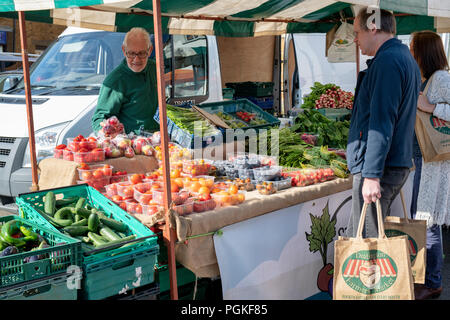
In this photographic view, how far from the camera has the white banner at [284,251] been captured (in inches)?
120

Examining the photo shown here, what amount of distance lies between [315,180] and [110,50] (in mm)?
3619

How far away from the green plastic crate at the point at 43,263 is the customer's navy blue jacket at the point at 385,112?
1.74 metres

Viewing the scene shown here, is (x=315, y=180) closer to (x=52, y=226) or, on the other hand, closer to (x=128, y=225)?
(x=128, y=225)

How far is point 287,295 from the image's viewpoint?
3422 mm

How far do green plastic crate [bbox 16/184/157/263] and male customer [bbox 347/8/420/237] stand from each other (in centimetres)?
137

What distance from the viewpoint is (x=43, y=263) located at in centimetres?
219

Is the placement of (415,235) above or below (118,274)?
below

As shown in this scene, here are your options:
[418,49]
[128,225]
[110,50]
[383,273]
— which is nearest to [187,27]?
[110,50]

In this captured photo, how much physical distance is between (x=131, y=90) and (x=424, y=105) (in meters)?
2.78

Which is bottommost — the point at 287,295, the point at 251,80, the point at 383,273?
the point at 287,295

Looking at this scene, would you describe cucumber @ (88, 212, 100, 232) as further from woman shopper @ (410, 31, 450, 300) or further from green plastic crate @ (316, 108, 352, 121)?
green plastic crate @ (316, 108, 352, 121)

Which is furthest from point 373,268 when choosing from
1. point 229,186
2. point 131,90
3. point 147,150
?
point 131,90

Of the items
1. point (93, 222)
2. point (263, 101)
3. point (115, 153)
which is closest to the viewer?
point (93, 222)

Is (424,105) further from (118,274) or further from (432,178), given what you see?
(118,274)
